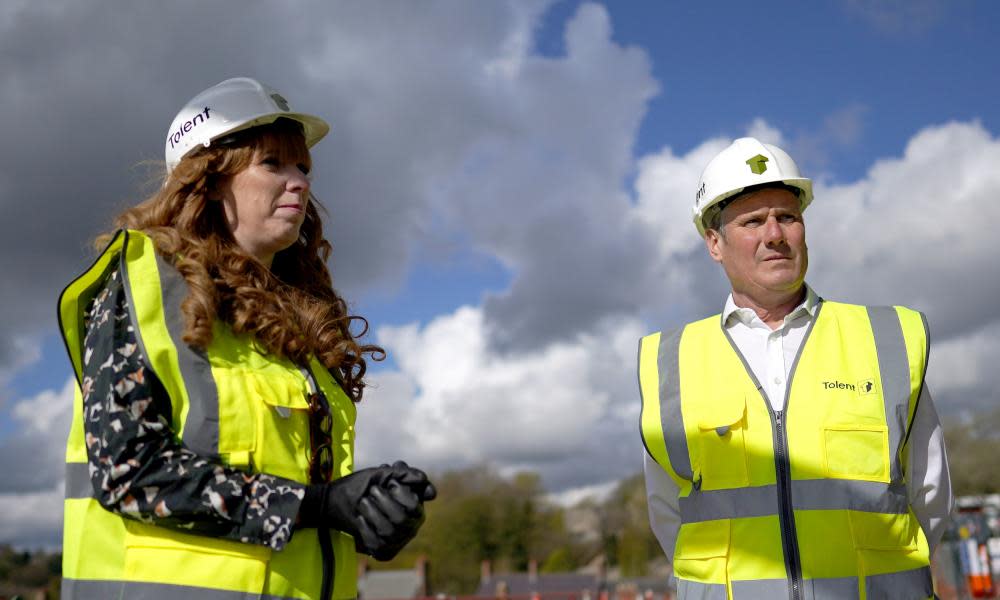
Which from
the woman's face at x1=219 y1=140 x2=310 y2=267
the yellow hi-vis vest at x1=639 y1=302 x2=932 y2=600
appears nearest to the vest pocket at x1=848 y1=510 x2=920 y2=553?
the yellow hi-vis vest at x1=639 y1=302 x2=932 y2=600

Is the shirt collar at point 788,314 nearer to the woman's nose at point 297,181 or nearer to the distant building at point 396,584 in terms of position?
the woman's nose at point 297,181

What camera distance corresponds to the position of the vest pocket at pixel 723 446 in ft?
11.8

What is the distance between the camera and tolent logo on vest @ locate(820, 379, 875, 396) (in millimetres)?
3658

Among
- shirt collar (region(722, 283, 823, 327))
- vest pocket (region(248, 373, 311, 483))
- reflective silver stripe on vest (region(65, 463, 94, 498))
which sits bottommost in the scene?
reflective silver stripe on vest (region(65, 463, 94, 498))

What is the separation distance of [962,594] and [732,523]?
19.9 m

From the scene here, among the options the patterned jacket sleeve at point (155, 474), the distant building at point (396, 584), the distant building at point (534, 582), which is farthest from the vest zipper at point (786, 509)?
the distant building at point (396, 584)

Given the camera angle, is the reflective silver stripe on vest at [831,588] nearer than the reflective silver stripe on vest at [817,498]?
Yes

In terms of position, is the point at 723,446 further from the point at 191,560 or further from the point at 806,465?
the point at 191,560

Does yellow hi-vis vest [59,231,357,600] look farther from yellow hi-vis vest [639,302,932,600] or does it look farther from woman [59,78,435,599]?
yellow hi-vis vest [639,302,932,600]

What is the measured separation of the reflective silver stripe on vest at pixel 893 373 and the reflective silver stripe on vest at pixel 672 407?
2.49 feet

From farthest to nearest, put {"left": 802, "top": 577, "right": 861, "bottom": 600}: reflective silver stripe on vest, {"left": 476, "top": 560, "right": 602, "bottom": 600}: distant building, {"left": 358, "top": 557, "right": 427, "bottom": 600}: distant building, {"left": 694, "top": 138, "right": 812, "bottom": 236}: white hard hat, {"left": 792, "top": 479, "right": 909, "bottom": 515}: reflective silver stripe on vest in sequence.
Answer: {"left": 358, "top": 557, "right": 427, "bottom": 600}: distant building
{"left": 476, "top": 560, "right": 602, "bottom": 600}: distant building
{"left": 694, "top": 138, "right": 812, "bottom": 236}: white hard hat
{"left": 792, "top": 479, "right": 909, "bottom": 515}: reflective silver stripe on vest
{"left": 802, "top": 577, "right": 861, "bottom": 600}: reflective silver stripe on vest

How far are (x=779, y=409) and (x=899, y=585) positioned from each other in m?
0.74

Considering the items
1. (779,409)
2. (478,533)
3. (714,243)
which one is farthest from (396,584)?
(779,409)

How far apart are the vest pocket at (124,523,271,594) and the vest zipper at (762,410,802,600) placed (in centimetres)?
194
